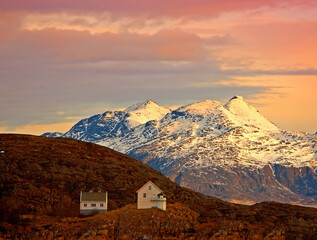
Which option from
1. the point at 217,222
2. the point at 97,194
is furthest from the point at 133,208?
the point at 217,222

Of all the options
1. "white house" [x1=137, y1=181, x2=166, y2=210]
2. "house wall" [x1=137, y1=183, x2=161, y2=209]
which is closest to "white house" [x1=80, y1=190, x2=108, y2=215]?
"house wall" [x1=137, y1=183, x2=161, y2=209]

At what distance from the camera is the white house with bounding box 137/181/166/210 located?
177 metres

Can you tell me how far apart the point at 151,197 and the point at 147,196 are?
1227 mm

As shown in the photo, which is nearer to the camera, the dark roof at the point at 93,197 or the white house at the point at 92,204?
the dark roof at the point at 93,197

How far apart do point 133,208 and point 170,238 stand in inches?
1220

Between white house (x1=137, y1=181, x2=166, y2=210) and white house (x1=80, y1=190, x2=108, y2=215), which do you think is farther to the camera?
white house (x1=80, y1=190, x2=108, y2=215)

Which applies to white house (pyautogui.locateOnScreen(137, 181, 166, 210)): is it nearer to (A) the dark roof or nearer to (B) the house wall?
(B) the house wall

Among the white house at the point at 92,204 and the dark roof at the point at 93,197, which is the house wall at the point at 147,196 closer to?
the white house at the point at 92,204

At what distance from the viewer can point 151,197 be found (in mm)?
178125

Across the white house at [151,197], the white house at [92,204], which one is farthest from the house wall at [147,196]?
the white house at [92,204]

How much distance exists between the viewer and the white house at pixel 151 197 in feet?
580

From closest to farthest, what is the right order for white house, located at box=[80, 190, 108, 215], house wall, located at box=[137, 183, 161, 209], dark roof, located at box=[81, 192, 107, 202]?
house wall, located at box=[137, 183, 161, 209]
dark roof, located at box=[81, 192, 107, 202]
white house, located at box=[80, 190, 108, 215]

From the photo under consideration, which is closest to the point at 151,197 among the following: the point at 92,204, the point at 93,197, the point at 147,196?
the point at 147,196

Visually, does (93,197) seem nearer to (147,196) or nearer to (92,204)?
(92,204)
